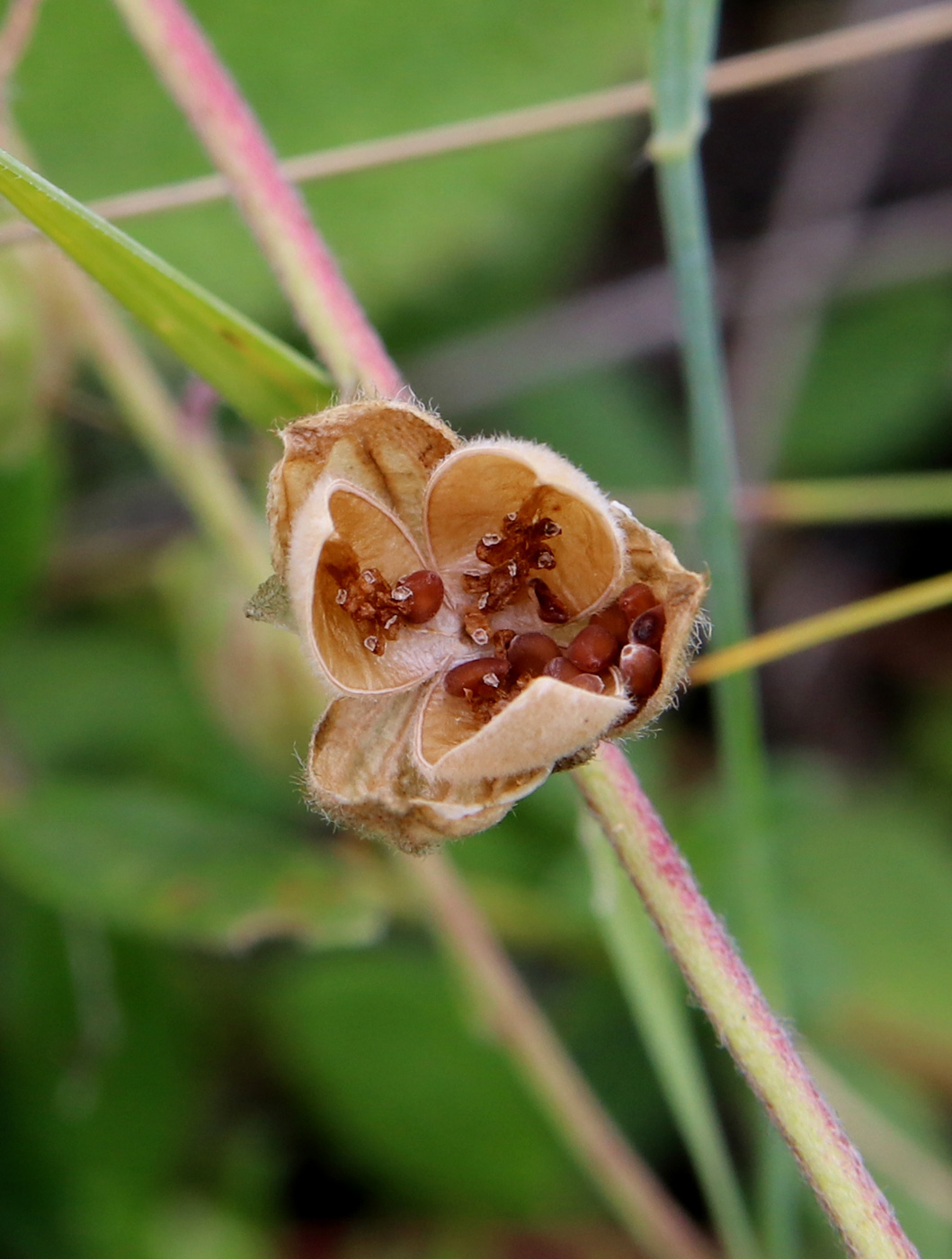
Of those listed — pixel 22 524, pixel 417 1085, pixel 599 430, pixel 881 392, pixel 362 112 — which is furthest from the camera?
pixel 881 392

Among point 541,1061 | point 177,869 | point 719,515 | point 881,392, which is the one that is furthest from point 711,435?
point 881,392

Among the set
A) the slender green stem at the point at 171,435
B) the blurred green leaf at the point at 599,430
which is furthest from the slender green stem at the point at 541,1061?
the blurred green leaf at the point at 599,430

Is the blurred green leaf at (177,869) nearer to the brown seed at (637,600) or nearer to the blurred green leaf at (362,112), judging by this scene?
the brown seed at (637,600)

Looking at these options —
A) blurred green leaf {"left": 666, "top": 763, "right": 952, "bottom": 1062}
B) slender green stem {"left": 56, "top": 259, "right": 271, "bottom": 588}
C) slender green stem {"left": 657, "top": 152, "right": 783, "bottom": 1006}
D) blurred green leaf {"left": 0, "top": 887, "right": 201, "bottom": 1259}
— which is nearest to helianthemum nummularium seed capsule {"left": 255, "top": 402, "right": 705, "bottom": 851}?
slender green stem {"left": 657, "top": 152, "right": 783, "bottom": 1006}

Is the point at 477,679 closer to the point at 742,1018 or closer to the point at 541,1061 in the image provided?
the point at 742,1018

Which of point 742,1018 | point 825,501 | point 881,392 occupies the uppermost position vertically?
point 881,392

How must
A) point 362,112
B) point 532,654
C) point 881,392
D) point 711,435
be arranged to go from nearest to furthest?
1. point 532,654
2. point 711,435
3. point 362,112
4. point 881,392
